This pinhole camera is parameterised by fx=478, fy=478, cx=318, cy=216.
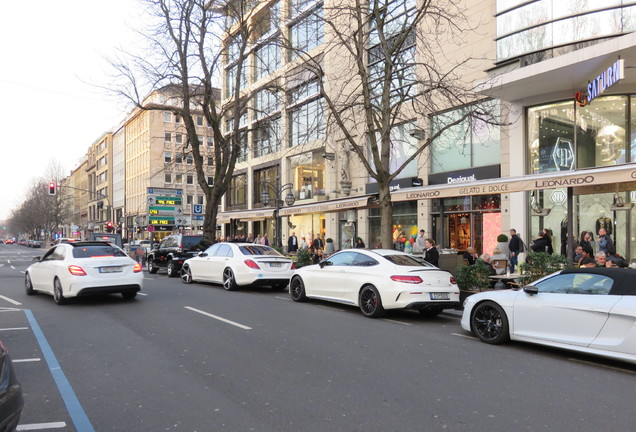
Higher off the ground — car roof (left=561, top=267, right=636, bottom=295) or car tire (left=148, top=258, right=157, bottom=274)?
car roof (left=561, top=267, right=636, bottom=295)

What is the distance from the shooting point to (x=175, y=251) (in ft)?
64.0

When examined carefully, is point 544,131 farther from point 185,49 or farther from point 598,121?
point 185,49

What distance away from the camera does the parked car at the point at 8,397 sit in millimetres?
3104

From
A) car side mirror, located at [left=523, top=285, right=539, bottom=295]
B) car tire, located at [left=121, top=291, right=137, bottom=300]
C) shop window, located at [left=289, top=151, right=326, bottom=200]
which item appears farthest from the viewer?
shop window, located at [left=289, top=151, right=326, bottom=200]

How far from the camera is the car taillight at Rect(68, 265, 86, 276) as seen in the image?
35.1ft

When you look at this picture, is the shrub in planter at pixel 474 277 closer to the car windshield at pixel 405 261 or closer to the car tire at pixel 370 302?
the car windshield at pixel 405 261

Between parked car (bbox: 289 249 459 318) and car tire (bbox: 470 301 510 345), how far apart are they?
153 cm

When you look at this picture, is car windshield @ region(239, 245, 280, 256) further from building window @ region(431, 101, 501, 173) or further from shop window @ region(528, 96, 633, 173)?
shop window @ region(528, 96, 633, 173)

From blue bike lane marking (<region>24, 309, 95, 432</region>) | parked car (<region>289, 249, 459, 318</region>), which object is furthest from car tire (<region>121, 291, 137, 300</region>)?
parked car (<region>289, 249, 459, 318</region>)

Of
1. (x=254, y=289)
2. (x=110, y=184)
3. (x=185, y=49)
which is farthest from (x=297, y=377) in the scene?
(x=110, y=184)

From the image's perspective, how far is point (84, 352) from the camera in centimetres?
655

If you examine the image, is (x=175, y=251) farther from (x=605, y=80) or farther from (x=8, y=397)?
(x=8, y=397)

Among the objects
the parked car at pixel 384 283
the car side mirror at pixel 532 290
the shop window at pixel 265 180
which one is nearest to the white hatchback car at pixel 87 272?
the parked car at pixel 384 283

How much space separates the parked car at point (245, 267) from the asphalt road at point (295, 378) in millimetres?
4390
